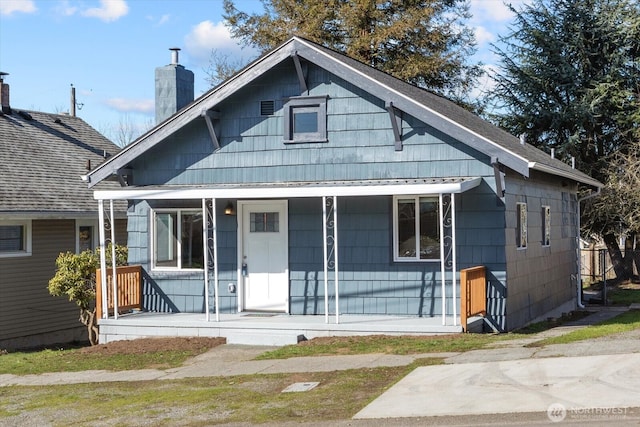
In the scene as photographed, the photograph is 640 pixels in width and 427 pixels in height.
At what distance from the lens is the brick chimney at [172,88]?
19.6m

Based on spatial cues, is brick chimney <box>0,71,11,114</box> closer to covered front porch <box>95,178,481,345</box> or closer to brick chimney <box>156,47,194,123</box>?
brick chimney <box>156,47,194,123</box>

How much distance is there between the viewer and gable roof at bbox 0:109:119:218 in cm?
1947

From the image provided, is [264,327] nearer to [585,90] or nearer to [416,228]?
[416,228]

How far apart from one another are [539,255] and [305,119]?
5990 mm

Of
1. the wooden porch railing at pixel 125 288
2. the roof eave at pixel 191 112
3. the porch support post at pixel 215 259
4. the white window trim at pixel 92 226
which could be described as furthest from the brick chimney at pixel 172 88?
the wooden porch railing at pixel 125 288

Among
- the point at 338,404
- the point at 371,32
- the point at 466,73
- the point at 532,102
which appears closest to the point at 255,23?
the point at 371,32

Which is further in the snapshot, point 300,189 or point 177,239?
point 177,239

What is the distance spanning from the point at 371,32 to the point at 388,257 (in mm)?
18071

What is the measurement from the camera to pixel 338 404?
376 inches

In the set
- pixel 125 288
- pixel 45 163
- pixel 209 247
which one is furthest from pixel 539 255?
pixel 45 163

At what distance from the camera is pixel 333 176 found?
53.4ft

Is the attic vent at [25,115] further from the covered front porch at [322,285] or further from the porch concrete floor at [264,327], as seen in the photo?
the porch concrete floor at [264,327]

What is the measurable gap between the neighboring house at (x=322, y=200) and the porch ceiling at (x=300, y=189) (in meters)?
0.03

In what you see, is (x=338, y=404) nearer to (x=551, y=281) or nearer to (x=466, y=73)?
(x=551, y=281)
